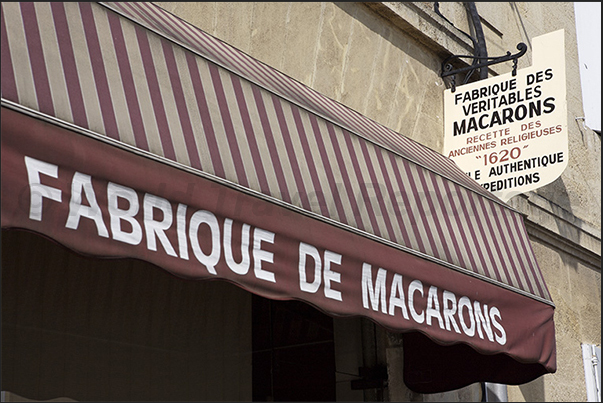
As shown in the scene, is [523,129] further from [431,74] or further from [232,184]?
[232,184]

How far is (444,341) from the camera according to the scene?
5.36m

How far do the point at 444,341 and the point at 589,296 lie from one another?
531 centimetres

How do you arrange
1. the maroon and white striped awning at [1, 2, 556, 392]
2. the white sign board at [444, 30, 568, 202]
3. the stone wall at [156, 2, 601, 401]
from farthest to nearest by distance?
the white sign board at [444, 30, 568, 202], the stone wall at [156, 2, 601, 401], the maroon and white striped awning at [1, 2, 556, 392]

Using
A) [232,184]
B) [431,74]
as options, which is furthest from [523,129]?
[232,184]

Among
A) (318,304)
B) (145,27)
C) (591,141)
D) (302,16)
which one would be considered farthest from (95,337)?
(591,141)

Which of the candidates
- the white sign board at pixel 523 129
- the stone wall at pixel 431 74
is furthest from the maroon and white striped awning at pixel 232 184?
the white sign board at pixel 523 129

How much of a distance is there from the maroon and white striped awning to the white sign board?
116cm

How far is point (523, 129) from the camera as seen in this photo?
7.71 meters

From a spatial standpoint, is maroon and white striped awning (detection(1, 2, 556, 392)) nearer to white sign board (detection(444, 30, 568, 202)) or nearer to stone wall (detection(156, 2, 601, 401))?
stone wall (detection(156, 2, 601, 401))

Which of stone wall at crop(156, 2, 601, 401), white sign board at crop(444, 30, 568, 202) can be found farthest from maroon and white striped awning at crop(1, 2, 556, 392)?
white sign board at crop(444, 30, 568, 202)

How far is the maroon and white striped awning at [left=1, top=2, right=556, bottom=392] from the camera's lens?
11.5 ft

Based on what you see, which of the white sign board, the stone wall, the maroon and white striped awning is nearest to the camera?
the maroon and white striped awning

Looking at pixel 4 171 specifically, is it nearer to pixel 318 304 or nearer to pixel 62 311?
pixel 318 304

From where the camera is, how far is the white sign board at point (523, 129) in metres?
7.57
